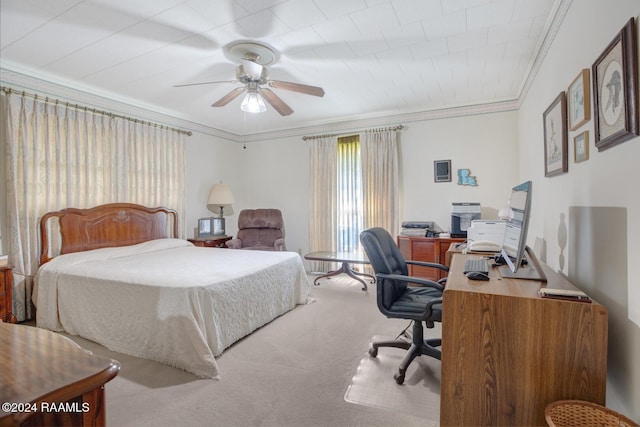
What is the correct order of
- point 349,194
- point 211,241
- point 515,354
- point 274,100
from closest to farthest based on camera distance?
point 515,354, point 274,100, point 211,241, point 349,194

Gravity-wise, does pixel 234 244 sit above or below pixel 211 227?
below

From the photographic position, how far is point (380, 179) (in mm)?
4695

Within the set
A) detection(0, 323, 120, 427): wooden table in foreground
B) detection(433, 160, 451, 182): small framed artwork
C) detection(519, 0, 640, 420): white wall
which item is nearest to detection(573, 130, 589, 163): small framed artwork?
detection(519, 0, 640, 420): white wall

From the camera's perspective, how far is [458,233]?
13.4 ft

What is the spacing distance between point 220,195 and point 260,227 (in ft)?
2.78

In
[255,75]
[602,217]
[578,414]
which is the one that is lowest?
[578,414]

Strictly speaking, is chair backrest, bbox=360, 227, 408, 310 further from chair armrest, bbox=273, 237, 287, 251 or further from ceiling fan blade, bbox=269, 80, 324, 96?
chair armrest, bbox=273, 237, 287, 251

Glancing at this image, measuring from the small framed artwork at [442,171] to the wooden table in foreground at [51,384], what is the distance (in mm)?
4339

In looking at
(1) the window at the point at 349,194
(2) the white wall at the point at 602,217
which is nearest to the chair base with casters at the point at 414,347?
(2) the white wall at the point at 602,217

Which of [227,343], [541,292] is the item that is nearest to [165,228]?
[227,343]


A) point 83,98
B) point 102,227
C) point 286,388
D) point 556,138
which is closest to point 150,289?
point 286,388

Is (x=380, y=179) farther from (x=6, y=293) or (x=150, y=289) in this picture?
(x=6, y=293)

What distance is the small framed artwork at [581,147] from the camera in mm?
1638

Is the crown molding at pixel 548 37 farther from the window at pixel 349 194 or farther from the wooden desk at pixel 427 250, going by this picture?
the window at pixel 349 194
